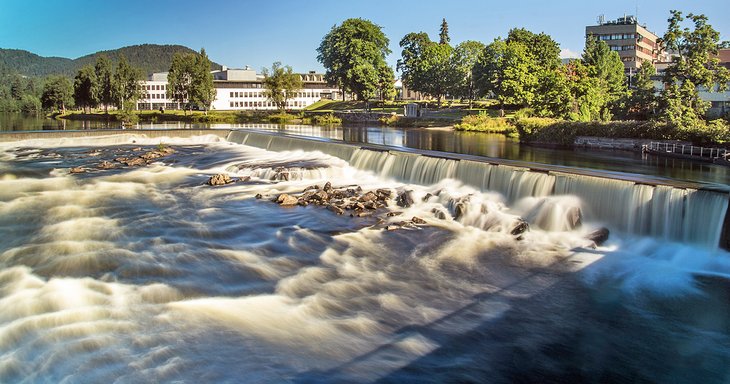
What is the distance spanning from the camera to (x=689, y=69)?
35469 millimetres

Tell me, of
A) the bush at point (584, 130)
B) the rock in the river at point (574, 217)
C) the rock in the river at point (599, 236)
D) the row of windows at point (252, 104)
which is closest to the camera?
the rock in the river at point (599, 236)

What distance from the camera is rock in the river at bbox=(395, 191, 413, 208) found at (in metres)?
18.7

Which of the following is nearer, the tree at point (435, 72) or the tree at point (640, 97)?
the tree at point (640, 97)

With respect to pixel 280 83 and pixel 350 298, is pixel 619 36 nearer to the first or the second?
pixel 280 83

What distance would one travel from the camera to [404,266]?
1259 centimetres

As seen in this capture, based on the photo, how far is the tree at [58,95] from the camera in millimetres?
118062

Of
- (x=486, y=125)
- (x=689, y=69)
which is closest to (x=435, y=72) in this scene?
(x=486, y=125)

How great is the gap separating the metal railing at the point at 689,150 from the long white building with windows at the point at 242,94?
296ft

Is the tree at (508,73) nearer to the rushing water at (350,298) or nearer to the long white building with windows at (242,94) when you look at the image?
the rushing water at (350,298)

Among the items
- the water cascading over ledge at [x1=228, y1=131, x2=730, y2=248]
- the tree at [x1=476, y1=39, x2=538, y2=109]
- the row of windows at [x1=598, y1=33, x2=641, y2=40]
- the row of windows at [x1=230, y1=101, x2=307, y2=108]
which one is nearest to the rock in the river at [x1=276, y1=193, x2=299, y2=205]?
the water cascading over ledge at [x1=228, y1=131, x2=730, y2=248]

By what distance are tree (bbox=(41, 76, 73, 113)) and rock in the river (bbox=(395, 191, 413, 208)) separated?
121191 millimetres

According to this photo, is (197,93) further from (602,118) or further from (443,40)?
(602,118)

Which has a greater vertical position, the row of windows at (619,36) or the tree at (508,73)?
the row of windows at (619,36)

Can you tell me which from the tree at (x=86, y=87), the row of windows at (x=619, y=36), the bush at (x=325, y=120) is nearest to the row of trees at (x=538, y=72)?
the bush at (x=325, y=120)
